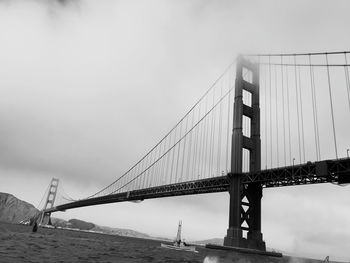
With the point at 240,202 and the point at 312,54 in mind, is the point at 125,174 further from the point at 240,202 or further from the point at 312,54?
the point at 312,54

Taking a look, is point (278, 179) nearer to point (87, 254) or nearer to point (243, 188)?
point (243, 188)

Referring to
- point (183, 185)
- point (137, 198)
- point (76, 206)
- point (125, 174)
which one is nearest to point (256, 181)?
point (183, 185)

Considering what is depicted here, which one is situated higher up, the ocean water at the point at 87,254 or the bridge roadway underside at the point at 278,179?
the bridge roadway underside at the point at 278,179

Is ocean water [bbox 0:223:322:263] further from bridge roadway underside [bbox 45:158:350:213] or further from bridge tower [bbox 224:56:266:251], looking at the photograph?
bridge roadway underside [bbox 45:158:350:213]

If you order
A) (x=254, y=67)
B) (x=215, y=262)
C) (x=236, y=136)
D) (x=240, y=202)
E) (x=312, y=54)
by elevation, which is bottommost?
(x=215, y=262)

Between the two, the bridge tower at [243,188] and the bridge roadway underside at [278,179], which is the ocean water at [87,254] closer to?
the bridge tower at [243,188]

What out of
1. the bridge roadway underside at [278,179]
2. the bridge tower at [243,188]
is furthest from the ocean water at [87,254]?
the bridge roadway underside at [278,179]

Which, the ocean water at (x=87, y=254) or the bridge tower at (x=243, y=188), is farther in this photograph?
the bridge tower at (x=243, y=188)

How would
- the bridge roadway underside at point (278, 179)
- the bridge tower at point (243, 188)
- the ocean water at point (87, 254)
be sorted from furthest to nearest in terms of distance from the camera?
1. the bridge tower at point (243, 188)
2. the bridge roadway underside at point (278, 179)
3. the ocean water at point (87, 254)
